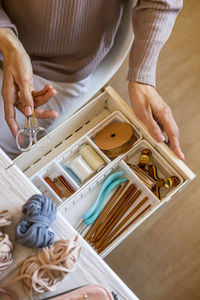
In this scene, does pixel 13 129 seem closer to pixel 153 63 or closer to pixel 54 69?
pixel 54 69

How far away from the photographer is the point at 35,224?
66 cm

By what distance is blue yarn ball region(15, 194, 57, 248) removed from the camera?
0.65 metres

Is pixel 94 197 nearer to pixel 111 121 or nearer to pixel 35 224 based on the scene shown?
pixel 111 121

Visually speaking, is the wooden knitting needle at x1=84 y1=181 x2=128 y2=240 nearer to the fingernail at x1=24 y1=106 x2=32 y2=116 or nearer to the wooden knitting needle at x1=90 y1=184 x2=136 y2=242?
the wooden knitting needle at x1=90 y1=184 x2=136 y2=242

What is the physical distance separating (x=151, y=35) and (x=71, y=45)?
24 centimetres

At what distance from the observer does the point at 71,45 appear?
102 centimetres

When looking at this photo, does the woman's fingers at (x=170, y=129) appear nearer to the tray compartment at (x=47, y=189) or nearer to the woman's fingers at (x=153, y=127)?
the woman's fingers at (x=153, y=127)

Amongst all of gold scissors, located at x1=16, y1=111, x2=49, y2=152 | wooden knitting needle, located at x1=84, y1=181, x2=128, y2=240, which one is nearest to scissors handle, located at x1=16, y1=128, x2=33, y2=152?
gold scissors, located at x1=16, y1=111, x2=49, y2=152

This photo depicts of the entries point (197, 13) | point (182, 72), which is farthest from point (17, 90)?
point (197, 13)

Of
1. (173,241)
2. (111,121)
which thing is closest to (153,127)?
(111,121)

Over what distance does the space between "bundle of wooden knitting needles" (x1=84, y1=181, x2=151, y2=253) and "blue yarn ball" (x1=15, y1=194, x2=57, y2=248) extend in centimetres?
37

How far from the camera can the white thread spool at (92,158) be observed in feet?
3.36

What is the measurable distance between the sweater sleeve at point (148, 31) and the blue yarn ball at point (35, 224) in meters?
0.50

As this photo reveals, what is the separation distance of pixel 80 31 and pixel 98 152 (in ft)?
1.20
